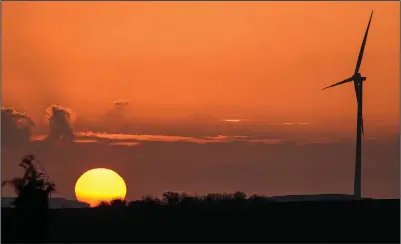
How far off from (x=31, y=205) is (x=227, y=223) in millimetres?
23034

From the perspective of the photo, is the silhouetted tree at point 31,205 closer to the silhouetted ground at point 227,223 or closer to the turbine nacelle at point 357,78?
the silhouetted ground at point 227,223

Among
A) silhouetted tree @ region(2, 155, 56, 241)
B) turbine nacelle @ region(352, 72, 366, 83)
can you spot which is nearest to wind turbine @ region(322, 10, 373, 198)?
turbine nacelle @ region(352, 72, 366, 83)

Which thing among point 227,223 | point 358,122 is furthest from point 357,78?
point 227,223

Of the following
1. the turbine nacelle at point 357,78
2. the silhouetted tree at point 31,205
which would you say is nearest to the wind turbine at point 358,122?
the turbine nacelle at point 357,78

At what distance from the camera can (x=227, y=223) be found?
101m

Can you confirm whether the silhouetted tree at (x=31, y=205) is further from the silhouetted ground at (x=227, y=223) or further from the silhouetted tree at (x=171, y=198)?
the silhouetted tree at (x=171, y=198)

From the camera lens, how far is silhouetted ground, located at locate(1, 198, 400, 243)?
9325 centimetres

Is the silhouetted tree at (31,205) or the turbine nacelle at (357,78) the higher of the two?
the turbine nacelle at (357,78)

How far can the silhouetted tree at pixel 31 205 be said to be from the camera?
8619cm

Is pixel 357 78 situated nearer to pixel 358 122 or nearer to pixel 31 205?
pixel 358 122

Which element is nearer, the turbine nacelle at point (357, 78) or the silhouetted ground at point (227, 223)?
the silhouetted ground at point (227, 223)

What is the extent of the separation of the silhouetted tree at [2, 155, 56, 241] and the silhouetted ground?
1097mm

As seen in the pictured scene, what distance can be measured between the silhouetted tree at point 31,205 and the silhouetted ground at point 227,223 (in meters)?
1.10

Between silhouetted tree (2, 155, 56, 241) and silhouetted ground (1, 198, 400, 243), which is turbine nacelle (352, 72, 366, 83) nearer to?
silhouetted ground (1, 198, 400, 243)
